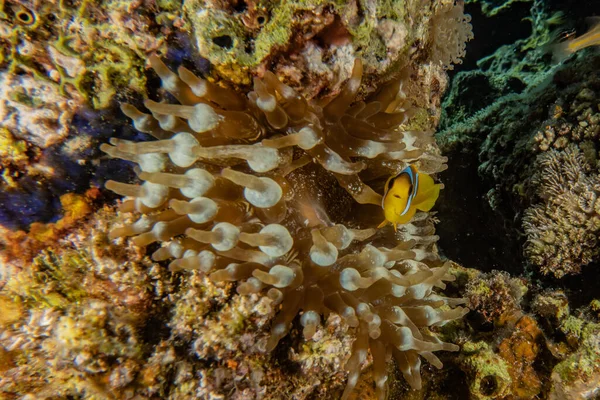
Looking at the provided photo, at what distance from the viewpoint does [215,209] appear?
72.9 inches

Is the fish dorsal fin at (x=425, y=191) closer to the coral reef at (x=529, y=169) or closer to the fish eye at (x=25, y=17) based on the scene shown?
the coral reef at (x=529, y=169)

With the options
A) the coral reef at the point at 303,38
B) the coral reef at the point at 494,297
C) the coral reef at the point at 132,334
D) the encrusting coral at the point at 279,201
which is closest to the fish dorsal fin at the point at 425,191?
the encrusting coral at the point at 279,201

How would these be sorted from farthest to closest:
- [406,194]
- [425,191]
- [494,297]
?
[494,297] → [425,191] → [406,194]

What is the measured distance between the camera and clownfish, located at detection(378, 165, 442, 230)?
217cm

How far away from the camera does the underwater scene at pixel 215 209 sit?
1856mm

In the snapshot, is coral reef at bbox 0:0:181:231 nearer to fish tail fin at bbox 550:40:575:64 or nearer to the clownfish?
the clownfish

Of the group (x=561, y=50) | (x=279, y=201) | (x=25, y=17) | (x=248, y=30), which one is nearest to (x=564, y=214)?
(x=561, y=50)

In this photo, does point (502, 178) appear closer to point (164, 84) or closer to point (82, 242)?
point (164, 84)

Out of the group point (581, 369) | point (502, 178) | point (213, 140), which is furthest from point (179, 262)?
point (502, 178)

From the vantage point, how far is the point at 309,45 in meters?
2.05

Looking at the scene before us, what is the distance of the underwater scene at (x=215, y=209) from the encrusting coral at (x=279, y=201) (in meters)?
0.01

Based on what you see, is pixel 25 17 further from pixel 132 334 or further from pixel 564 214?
pixel 564 214

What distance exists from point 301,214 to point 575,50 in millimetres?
3796

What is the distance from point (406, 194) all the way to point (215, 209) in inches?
42.6
